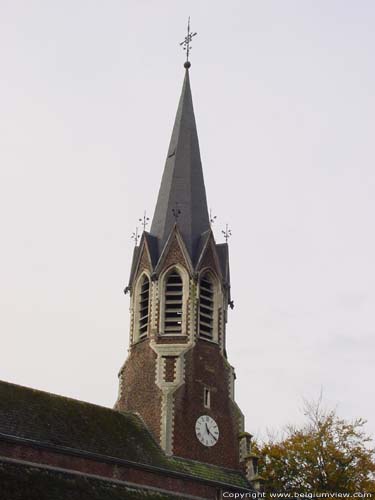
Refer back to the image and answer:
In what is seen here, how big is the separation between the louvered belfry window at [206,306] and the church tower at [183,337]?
0.05 meters

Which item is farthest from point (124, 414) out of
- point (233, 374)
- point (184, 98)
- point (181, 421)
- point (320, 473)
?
point (184, 98)

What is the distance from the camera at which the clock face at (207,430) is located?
36.6 meters

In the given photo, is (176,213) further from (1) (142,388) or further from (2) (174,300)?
(1) (142,388)

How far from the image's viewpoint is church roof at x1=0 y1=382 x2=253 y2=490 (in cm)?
3117

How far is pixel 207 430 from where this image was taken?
3694 centimetres

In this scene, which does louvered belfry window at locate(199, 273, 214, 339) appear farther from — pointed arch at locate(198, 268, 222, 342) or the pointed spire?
the pointed spire

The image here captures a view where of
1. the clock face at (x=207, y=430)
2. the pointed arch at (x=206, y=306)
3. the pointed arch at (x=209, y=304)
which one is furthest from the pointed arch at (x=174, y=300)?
the clock face at (x=207, y=430)

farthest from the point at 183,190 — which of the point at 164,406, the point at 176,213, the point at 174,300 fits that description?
the point at 164,406

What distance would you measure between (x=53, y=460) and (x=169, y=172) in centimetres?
1835

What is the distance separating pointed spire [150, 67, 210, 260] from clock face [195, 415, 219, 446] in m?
8.21

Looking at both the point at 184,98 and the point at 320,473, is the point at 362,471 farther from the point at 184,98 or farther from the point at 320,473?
the point at 184,98

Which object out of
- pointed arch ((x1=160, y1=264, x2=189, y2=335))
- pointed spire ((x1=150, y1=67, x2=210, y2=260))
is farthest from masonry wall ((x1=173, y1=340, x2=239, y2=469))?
pointed spire ((x1=150, y1=67, x2=210, y2=260))

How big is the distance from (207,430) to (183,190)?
1258cm

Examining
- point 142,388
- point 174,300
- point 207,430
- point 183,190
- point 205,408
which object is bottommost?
point 207,430
